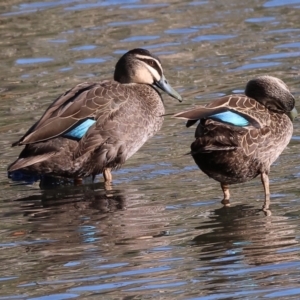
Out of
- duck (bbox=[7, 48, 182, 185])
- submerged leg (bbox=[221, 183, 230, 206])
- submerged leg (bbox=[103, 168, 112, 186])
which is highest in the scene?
duck (bbox=[7, 48, 182, 185])

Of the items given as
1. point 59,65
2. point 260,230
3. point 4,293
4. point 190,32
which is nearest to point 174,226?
point 260,230

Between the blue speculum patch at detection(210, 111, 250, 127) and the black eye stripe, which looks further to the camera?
the black eye stripe

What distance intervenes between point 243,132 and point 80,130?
179cm

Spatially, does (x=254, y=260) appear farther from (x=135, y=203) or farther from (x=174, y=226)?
(x=135, y=203)

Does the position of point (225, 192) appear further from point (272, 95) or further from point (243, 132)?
point (272, 95)

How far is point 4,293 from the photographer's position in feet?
22.2

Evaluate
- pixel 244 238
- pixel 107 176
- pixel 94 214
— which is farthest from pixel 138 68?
pixel 244 238

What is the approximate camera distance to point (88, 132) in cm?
987

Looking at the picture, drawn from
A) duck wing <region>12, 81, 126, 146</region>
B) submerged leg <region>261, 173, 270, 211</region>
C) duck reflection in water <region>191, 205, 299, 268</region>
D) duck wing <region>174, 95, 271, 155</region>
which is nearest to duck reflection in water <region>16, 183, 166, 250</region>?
duck reflection in water <region>191, 205, 299, 268</region>

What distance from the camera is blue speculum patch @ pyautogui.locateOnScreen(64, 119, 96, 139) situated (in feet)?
32.0

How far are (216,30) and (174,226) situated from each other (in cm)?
758

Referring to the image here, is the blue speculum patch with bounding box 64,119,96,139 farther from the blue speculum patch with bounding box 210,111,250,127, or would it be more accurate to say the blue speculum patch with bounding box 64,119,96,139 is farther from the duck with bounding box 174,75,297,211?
the blue speculum patch with bounding box 210,111,250,127

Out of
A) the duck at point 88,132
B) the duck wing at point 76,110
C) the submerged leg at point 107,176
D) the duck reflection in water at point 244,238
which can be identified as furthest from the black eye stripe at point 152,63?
the duck reflection in water at point 244,238

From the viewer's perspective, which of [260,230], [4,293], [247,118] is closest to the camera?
[4,293]
